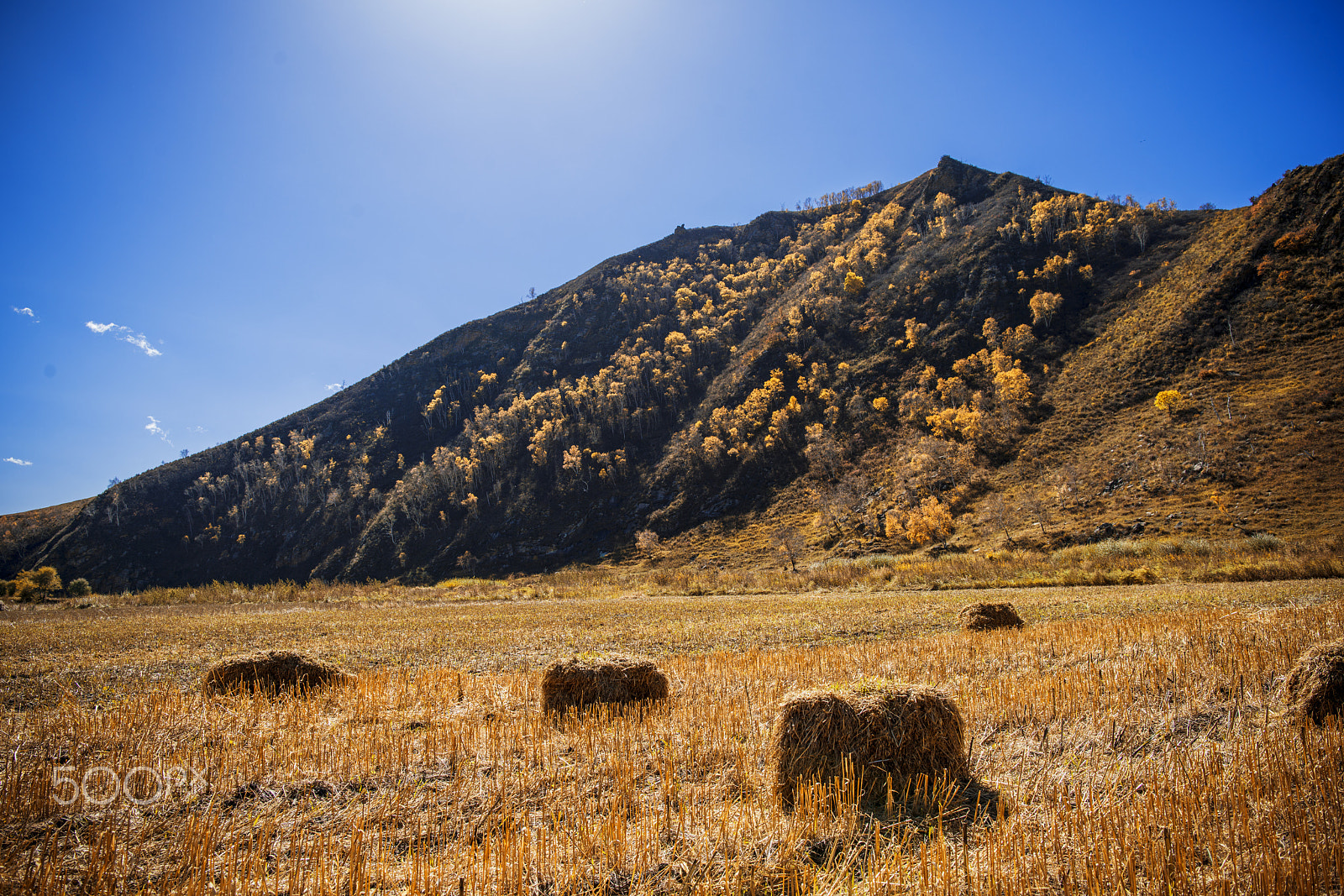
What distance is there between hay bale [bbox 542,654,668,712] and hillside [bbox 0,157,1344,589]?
59.7 m

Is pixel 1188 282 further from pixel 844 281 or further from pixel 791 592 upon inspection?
pixel 791 592

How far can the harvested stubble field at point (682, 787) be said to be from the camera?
3.62 meters

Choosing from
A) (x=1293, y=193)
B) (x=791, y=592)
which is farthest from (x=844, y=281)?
(x=791, y=592)

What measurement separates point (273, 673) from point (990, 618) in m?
17.7

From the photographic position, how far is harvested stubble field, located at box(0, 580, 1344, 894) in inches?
142

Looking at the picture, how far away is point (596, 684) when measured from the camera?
330 inches

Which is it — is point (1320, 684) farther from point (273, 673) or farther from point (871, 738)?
point (273, 673)

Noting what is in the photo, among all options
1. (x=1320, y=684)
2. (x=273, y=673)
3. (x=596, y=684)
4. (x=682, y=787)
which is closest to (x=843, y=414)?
(x=1320, y=684)

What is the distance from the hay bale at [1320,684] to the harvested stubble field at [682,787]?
311 millimetres

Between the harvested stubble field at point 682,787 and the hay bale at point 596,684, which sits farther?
the hay bale at point 596,684

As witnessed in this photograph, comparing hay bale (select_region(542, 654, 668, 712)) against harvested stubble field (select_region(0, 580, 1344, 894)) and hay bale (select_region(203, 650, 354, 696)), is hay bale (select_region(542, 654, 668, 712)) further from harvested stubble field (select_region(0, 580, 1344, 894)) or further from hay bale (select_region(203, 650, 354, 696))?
hay bale (select_region(203, 650, 354, 696))

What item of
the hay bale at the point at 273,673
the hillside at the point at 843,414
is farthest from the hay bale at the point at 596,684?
the hillside at the point at 843,414

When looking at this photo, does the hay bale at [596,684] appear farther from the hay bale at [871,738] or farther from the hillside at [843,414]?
the hillside at [843,414]

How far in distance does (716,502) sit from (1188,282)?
87945mm
